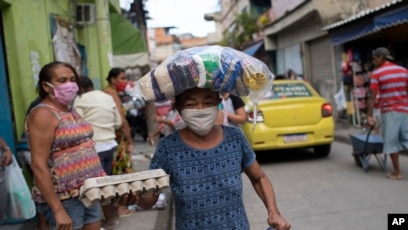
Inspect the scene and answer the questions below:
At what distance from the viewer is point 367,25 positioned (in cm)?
961

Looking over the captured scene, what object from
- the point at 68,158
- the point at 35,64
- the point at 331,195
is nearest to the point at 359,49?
the point at 331,195

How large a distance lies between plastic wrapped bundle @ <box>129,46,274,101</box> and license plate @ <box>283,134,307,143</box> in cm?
555

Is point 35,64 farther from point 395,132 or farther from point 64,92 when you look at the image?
point 395,132

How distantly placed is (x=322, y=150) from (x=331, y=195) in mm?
2837

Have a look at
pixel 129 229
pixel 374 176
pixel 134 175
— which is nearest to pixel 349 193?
pixel 374 176

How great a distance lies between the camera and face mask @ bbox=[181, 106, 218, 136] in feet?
6.84

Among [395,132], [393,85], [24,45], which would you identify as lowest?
[395,132]

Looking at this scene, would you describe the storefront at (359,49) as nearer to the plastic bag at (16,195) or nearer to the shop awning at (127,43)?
the shop awning at (127,43)

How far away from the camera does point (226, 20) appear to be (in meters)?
34.3

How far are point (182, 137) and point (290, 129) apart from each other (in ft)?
18.4

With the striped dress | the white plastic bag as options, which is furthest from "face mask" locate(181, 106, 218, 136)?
the white plastic bag

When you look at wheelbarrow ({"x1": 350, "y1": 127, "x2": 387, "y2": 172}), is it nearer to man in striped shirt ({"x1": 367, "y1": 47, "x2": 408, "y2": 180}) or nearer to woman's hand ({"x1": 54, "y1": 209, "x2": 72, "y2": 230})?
man in striped shirt ({"x1": 367, "y1": 47, "x2": 408, "y2": 180})

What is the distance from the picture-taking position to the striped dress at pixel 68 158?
2.63 meters

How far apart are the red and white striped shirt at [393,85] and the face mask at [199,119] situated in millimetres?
4509
